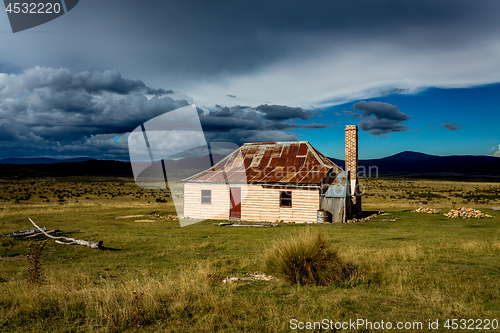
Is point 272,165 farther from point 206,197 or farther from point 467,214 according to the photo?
point 467,214

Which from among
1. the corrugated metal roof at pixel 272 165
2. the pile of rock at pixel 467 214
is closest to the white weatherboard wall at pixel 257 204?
the corrugated metal roof at pixel 272 165

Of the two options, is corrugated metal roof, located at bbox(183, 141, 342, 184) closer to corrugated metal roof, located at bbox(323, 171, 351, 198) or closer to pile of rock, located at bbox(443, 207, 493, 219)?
corrugated metal roof, located at bbox(323, 171, 351, 198)

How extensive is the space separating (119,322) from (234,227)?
12804mm

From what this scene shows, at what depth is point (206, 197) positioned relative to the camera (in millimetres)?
21203

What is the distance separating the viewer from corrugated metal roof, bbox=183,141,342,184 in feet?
64.2

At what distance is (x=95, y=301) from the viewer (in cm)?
550

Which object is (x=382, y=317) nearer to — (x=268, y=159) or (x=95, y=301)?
(x=95, y=301)

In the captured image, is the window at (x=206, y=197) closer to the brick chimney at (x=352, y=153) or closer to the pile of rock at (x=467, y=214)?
the brick chimney at (x=352, y=153)

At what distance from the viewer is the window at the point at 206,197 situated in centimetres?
2114

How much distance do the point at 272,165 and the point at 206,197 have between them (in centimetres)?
516

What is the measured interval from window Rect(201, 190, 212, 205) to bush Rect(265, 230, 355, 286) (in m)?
14.5

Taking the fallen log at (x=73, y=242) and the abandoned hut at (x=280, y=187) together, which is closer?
the fallen log at (x=73, y=242)

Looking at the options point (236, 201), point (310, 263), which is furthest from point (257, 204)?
point (310, 263)

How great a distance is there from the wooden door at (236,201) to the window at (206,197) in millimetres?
1701
